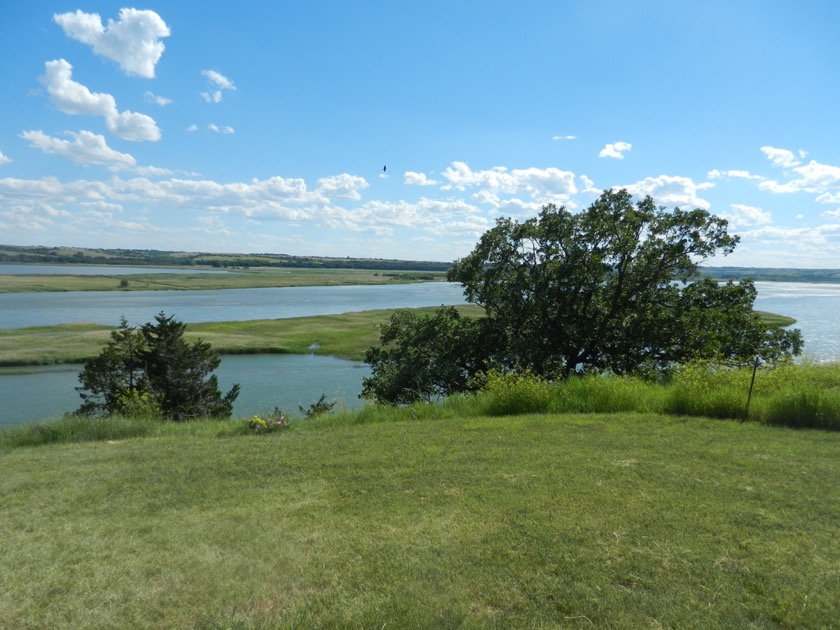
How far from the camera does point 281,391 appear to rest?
27734mm

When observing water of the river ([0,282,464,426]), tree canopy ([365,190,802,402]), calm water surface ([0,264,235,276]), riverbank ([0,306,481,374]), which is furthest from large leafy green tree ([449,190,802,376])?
calm water surface ([0,264,235,276])

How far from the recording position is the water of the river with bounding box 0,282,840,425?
84.3 feet

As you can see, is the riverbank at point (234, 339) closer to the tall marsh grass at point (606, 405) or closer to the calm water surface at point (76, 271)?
the tall marsh grass at point (606, 405)

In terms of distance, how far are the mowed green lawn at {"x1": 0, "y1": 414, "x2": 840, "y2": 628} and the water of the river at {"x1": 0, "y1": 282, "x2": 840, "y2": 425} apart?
19.7 ft

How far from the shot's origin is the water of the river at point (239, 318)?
25.7m

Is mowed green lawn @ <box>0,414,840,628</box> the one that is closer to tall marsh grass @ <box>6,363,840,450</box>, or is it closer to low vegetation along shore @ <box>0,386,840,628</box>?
Result: low vegetation along shore @ <box>0,386,840,628</box>

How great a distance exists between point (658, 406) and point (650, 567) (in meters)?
5.27

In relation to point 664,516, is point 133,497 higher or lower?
lower

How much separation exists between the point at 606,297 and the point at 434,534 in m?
13.5

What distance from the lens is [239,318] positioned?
184 ft

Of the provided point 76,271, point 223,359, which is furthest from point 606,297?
point 76,271

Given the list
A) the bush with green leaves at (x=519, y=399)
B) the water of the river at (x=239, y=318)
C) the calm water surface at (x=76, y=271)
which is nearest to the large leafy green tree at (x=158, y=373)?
the water of the river at (x=239, y=318)

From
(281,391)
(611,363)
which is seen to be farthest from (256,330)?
(611,363)

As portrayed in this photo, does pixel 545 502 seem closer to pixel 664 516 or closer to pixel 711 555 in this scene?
pixel 664 516
